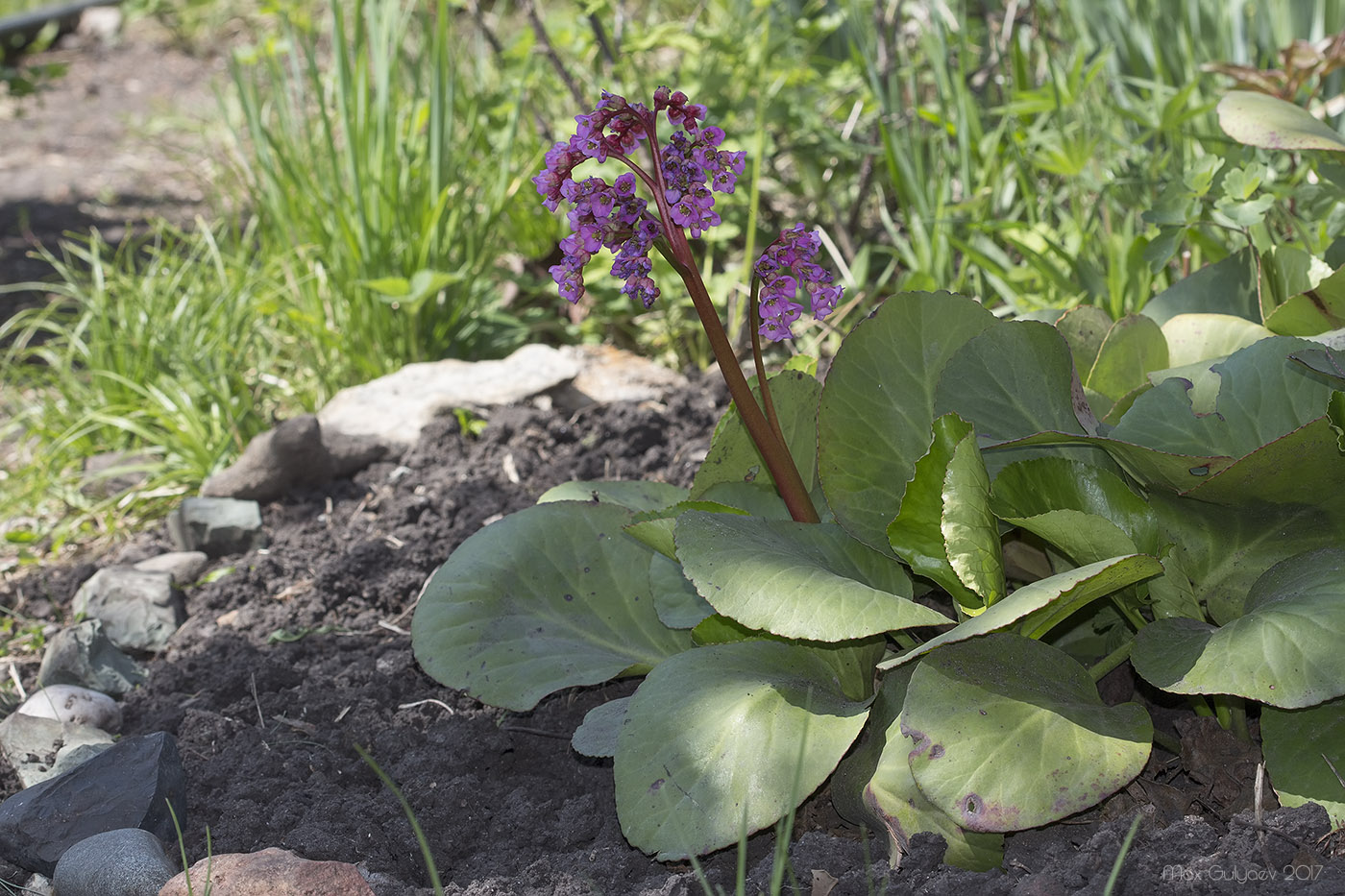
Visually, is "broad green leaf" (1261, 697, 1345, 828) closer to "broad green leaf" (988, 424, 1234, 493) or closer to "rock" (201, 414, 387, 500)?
"broad green leaf" (988, 424, 1234, 493)

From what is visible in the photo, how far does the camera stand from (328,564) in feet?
7.36

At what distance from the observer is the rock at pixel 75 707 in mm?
1924

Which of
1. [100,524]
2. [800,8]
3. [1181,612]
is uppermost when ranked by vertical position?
[800,8]

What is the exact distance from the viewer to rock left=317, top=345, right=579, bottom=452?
2.74m

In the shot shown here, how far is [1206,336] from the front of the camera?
1763mm

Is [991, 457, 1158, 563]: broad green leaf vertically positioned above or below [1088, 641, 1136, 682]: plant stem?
above

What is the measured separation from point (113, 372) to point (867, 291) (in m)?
2.00

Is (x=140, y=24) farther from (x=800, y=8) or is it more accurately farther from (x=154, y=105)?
(x=800, y=8)

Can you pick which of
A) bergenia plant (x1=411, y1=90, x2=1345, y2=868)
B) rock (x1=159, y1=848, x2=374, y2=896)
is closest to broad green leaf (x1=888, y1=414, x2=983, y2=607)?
bergenia plant (x1=411, y1=90, x2=1345, y2=868)

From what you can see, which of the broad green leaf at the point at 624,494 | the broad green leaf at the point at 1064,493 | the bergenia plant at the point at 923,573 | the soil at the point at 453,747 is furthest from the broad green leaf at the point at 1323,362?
the broad green leaf at the point at 624,494

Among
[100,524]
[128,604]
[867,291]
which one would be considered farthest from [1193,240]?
[100,524]

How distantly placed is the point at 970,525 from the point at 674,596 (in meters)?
0.48

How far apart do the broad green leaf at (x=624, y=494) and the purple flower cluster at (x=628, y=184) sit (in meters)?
0.52

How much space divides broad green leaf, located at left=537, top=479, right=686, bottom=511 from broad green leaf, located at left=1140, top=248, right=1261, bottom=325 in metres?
0.87
